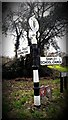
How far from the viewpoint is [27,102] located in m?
5.81

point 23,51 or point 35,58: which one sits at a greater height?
point 23,51

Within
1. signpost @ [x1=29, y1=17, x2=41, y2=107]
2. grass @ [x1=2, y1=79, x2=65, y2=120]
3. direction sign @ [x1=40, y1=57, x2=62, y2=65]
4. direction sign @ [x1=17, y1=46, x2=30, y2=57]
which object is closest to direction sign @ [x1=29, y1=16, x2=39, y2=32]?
signpost @ [x1=29, y1=17, x2=41, y2=107]

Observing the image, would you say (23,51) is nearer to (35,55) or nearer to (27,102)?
(35,55)

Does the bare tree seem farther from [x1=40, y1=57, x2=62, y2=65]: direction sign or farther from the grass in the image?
the grass

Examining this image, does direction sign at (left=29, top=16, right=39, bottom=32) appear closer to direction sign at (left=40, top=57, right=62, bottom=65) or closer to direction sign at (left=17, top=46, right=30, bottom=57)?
direction sign at (left=17, top=46, right=30, bottom=57)

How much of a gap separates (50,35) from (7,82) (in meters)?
1.08

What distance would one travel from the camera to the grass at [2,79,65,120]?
580 centimetres

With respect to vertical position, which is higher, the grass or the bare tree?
the bare tree

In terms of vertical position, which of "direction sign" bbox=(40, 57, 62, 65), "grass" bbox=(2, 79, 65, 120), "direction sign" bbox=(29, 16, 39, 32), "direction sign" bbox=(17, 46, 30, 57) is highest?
"direction sign" bbox=(29, 16, 39, 32)

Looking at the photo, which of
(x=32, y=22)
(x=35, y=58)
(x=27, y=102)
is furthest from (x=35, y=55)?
(x=27, y=102)

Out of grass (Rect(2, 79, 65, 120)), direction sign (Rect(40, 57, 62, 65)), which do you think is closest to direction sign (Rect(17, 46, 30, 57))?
direction sign (Rect(40, 57, 62, 65))

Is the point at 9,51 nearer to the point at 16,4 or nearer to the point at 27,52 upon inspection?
the point at 27,52

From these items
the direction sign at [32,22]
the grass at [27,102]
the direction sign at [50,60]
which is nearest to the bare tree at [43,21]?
the direction sign at [32,22]

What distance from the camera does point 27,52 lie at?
5812 mm
